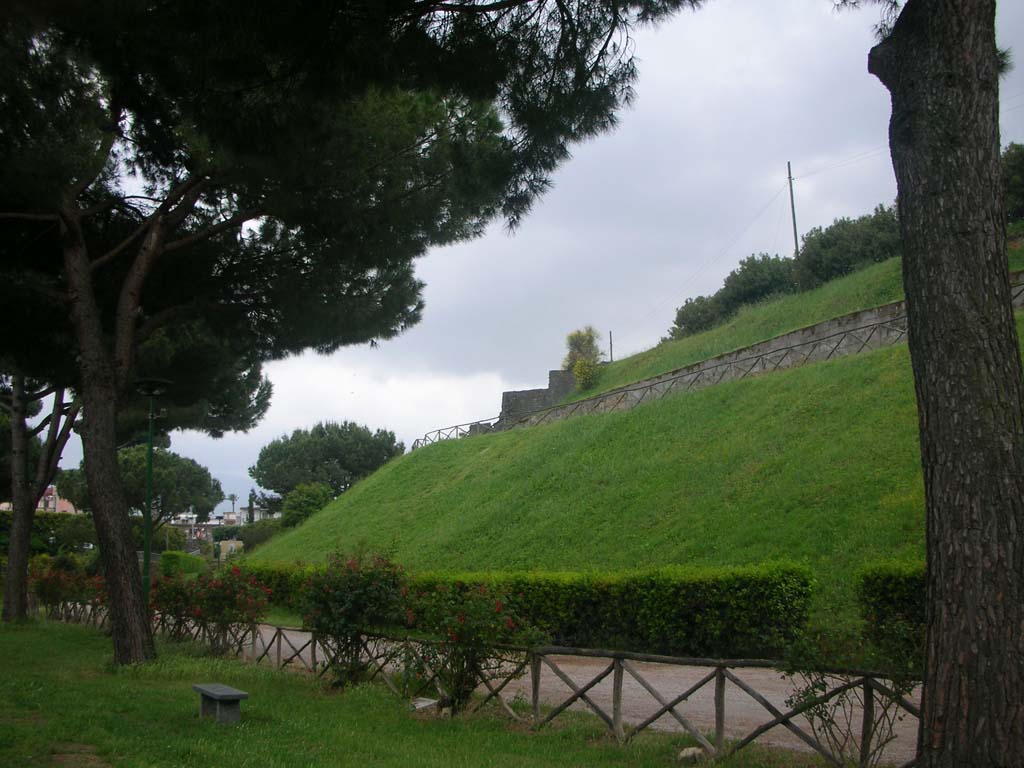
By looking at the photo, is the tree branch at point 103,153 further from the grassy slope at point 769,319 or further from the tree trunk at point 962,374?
the grassy slope at point 769,319

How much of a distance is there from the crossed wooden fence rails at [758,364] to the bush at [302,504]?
13722mm

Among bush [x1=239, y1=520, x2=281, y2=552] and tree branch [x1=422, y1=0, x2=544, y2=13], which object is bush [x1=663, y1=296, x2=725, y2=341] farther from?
tree branch [x1=422, y1=0, x2=544, y2=13]

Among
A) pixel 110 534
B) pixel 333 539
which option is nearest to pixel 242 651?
pixel 110 534

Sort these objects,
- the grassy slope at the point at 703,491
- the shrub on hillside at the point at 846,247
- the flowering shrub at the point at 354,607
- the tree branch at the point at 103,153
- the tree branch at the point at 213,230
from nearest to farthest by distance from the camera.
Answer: the flowering shrub at the point at 354,607, the tree branch at the point at 103,153, the tree branch at the point at 213,230, the grassy slope at the point at 703,491, the shrub on hillside at the point at 846,247

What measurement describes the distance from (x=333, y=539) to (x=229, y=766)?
23.5m

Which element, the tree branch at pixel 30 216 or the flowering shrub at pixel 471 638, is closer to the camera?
the flowering shrub at pixel 471 638

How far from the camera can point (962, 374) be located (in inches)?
171

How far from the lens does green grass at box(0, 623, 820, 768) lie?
19.8 feet

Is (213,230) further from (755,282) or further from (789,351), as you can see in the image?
(755,282)

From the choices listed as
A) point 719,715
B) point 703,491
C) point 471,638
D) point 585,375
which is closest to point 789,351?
point 703,491

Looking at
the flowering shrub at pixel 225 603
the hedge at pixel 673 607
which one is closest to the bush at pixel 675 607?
the hedge at pixel 673 607

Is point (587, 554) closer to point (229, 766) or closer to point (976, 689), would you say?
point (229, 766)

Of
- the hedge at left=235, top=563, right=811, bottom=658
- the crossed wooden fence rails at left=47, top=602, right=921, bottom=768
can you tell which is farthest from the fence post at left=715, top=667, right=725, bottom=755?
the hedge at left=235, top=563, right=811, bottom=658

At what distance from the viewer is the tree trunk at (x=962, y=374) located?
411 centimetres
